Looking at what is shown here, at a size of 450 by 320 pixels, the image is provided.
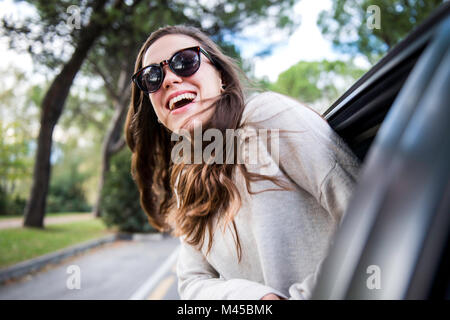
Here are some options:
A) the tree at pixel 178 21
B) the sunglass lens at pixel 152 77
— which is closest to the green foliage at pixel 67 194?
the tree at pixel 178 21

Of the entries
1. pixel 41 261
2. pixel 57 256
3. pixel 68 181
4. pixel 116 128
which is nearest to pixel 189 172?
pixel 41 261

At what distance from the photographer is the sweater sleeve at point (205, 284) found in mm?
1139

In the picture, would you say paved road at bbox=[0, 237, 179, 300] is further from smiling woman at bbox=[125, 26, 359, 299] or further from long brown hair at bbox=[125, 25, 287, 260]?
smiling woman at bbox=[125, 26, 359, 299]

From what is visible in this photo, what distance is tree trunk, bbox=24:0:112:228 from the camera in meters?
9.98

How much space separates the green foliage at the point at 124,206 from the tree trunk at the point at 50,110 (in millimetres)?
2195

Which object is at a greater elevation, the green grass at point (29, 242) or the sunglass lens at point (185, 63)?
the sunglass lens at point (185, 63)

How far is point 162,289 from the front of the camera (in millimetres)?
5477

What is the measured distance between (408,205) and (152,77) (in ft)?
4.18

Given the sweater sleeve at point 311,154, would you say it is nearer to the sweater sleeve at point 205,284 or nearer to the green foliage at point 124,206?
the sweater sleeve at point 205,284

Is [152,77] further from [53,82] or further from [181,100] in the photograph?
[53,82]

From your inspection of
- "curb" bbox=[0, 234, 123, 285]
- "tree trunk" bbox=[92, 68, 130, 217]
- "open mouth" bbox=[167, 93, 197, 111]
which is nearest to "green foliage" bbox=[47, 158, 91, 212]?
"tree trunk" bbox=[92, 68, 130, 217]

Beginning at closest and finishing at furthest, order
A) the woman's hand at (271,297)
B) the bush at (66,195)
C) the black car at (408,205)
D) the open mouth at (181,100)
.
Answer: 1. the black car at (408,205)
2. the woman's hand at (271,297)
3. the open mouth at (181,100)
4. the bush at (66,195)

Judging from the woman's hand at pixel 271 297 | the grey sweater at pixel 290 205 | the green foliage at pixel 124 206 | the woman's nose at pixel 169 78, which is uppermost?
the woman's nose at pixel 169 78
